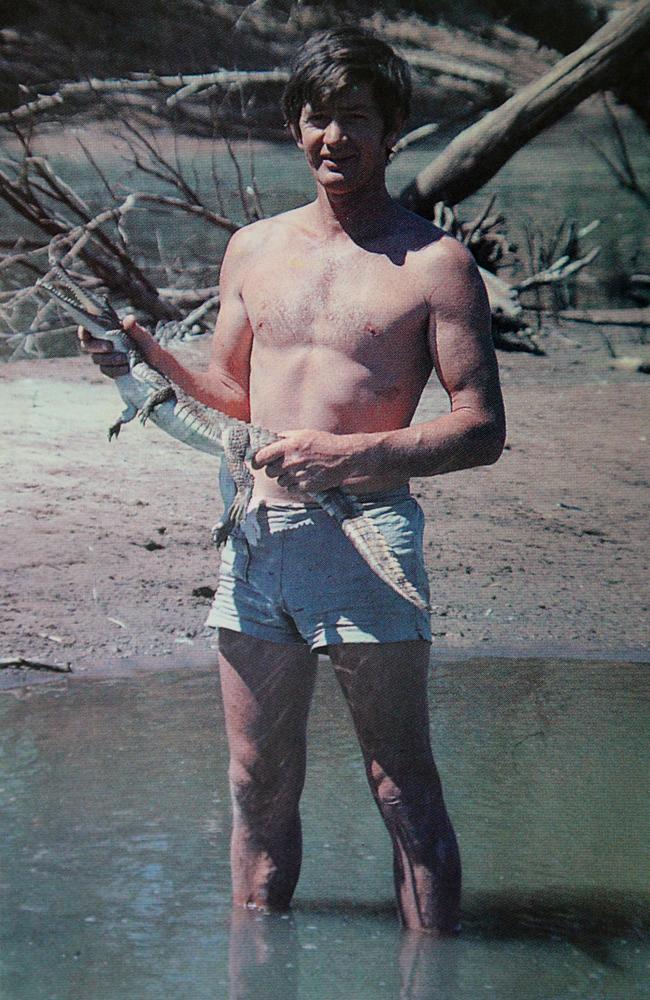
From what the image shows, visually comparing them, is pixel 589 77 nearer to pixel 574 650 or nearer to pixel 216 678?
pixel 574 650

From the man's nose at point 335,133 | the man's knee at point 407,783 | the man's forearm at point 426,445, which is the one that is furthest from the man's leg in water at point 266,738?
the man's nose at point 335,133

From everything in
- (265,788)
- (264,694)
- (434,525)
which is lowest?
(434,525)

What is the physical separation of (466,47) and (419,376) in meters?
3.36

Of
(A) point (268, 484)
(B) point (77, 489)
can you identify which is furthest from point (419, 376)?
(B) point (77, 489)

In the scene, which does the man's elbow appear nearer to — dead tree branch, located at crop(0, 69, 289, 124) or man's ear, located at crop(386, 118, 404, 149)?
man's ear, located at crop(386, 118, 404, 149)

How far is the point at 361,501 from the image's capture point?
1.67 meters

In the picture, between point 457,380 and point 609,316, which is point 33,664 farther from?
point 609,316

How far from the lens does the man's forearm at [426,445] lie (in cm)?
162

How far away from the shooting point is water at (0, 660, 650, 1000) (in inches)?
69.4

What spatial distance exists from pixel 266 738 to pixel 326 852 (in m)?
0.57

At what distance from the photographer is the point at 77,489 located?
4.13 m

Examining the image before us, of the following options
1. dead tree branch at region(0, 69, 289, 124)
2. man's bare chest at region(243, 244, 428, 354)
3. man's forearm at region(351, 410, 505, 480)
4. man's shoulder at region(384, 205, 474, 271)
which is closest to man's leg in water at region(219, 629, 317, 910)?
man's forearm at region(351, 410, 505, 480)

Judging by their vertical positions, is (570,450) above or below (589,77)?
below

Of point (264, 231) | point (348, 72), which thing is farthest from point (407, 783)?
point (348, 72)
